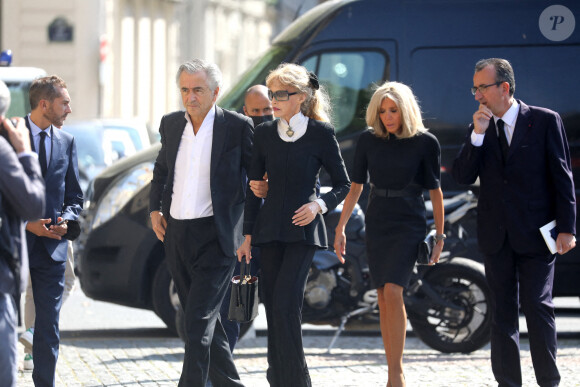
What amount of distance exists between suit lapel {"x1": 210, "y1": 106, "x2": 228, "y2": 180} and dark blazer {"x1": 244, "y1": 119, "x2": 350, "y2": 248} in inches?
7.8

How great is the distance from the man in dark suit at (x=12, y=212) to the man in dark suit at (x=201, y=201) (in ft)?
3.96

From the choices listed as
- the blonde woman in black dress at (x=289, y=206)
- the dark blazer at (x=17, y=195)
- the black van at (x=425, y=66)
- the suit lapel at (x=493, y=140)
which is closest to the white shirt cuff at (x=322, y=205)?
the blonde woman in black dress at (x=289, y=206)

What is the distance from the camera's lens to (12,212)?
5.12 m

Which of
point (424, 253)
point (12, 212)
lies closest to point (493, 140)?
point (424, 253)

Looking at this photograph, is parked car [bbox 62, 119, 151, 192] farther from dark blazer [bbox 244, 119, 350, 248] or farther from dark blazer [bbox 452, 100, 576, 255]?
dark blazer [bbox 452, 100, 576, 255]

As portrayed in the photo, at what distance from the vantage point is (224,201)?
20.8 feet

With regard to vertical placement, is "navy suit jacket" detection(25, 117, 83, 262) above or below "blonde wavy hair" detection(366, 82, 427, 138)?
below

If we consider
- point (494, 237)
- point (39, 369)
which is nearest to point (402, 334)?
point (494, 237)

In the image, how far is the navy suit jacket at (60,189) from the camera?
21.6 feet

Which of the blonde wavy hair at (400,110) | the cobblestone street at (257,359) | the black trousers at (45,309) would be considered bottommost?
the cobblestone street at (257,359)

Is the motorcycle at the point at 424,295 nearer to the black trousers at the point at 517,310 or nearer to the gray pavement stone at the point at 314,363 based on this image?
the gray pavement stone at the point at 314,363

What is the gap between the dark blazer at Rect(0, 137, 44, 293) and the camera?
16.4ft

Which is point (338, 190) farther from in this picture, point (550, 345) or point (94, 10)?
point (94, 10)

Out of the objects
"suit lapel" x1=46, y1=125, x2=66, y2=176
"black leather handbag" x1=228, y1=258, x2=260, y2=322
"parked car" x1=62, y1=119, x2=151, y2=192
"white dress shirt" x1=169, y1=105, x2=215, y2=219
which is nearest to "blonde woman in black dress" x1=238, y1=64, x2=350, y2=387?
"black leather handbag" x1=228, y1=258, x2=260, y2=322
